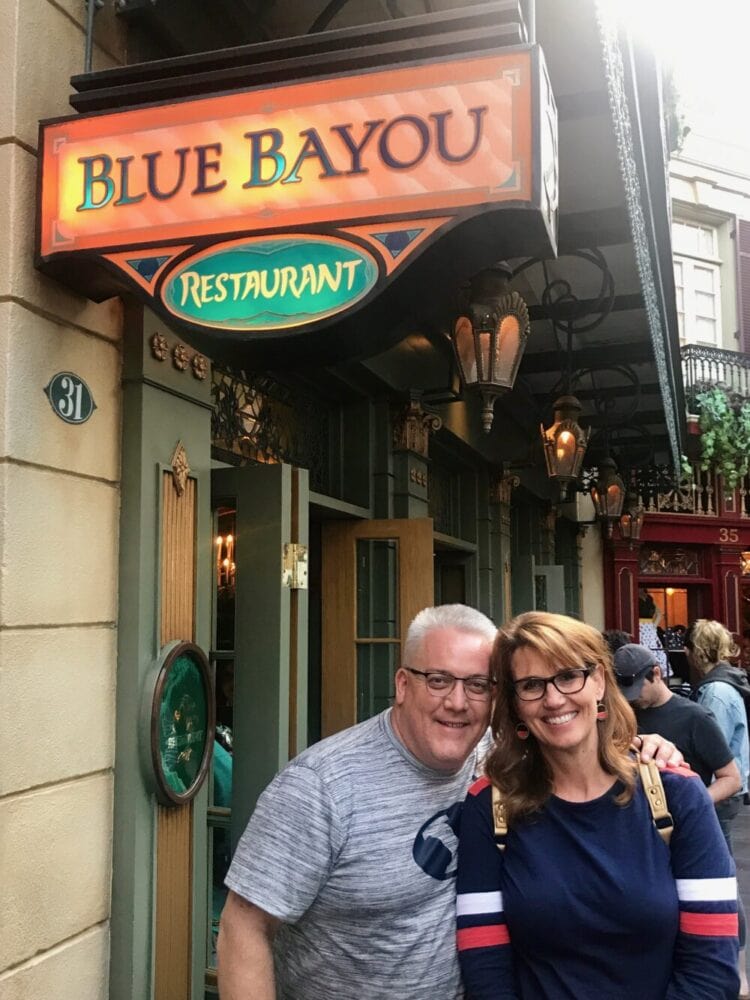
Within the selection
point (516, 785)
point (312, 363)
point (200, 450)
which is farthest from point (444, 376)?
point (516, 785)

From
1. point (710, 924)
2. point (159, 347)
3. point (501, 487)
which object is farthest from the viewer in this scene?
point (501, 487)

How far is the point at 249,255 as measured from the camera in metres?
2.55

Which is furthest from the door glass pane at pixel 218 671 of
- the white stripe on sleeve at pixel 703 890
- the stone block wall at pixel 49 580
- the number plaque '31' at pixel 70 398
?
the white stripe on sleeve at pixel 703 890

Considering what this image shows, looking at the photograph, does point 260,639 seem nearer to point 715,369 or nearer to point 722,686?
point 722,686

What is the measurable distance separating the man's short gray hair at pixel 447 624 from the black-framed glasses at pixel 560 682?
169mm

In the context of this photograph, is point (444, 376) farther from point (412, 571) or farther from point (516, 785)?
point (516, 785)

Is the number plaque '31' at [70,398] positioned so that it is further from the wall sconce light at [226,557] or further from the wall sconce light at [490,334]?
the wall sconce light at [490,334]

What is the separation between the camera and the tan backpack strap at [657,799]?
1.87 metres

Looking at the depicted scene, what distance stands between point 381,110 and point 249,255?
0.53 meters

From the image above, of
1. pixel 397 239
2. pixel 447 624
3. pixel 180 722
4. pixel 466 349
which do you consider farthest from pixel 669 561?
pixel 447 624

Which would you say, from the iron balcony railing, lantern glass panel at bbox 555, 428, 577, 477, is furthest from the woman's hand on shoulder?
the iron balcony railing

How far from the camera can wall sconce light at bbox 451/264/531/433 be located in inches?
144

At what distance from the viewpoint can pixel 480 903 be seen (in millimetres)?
1894

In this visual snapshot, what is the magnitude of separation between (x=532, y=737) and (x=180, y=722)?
1712 millimetres
